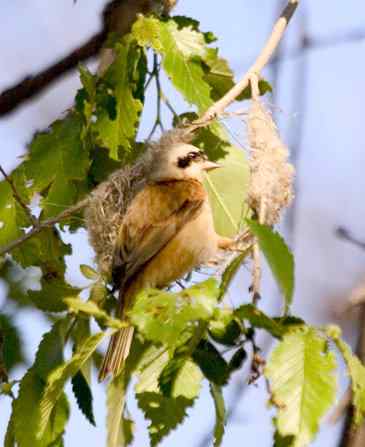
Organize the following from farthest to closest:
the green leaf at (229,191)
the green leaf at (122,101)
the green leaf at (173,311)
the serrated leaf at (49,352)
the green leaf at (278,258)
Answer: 1. the green leaf at (229,191)
2. the green leaf at (122,101)
3. the serrated leaf at (49,352)
4. the green leaf at (173,311)
5. the green leaf at (278,258)

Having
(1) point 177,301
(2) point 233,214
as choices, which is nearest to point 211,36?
(2) point 233,214

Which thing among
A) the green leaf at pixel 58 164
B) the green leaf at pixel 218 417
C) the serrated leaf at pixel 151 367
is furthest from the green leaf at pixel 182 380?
the green leaf at pixel 58 164

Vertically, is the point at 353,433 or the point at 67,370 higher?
the point at 67,370

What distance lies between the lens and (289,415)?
8.59ft

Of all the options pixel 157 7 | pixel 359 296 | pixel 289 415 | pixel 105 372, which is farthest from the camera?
pixel 157 7

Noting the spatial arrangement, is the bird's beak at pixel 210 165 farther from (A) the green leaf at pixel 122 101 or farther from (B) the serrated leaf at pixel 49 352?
(B) the serrated leaf at pixel 49 352

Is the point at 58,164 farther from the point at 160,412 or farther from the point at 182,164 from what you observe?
the point at 160,412

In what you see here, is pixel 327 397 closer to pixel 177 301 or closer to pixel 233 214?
pixel 177 301

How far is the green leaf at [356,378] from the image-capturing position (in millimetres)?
2754

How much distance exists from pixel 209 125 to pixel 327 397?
190 centimetres

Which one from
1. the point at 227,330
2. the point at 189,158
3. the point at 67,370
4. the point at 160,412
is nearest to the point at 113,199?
the point at 189,158

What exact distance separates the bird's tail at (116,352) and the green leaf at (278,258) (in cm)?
139

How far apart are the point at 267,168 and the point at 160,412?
119cm

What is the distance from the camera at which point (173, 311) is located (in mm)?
2775
